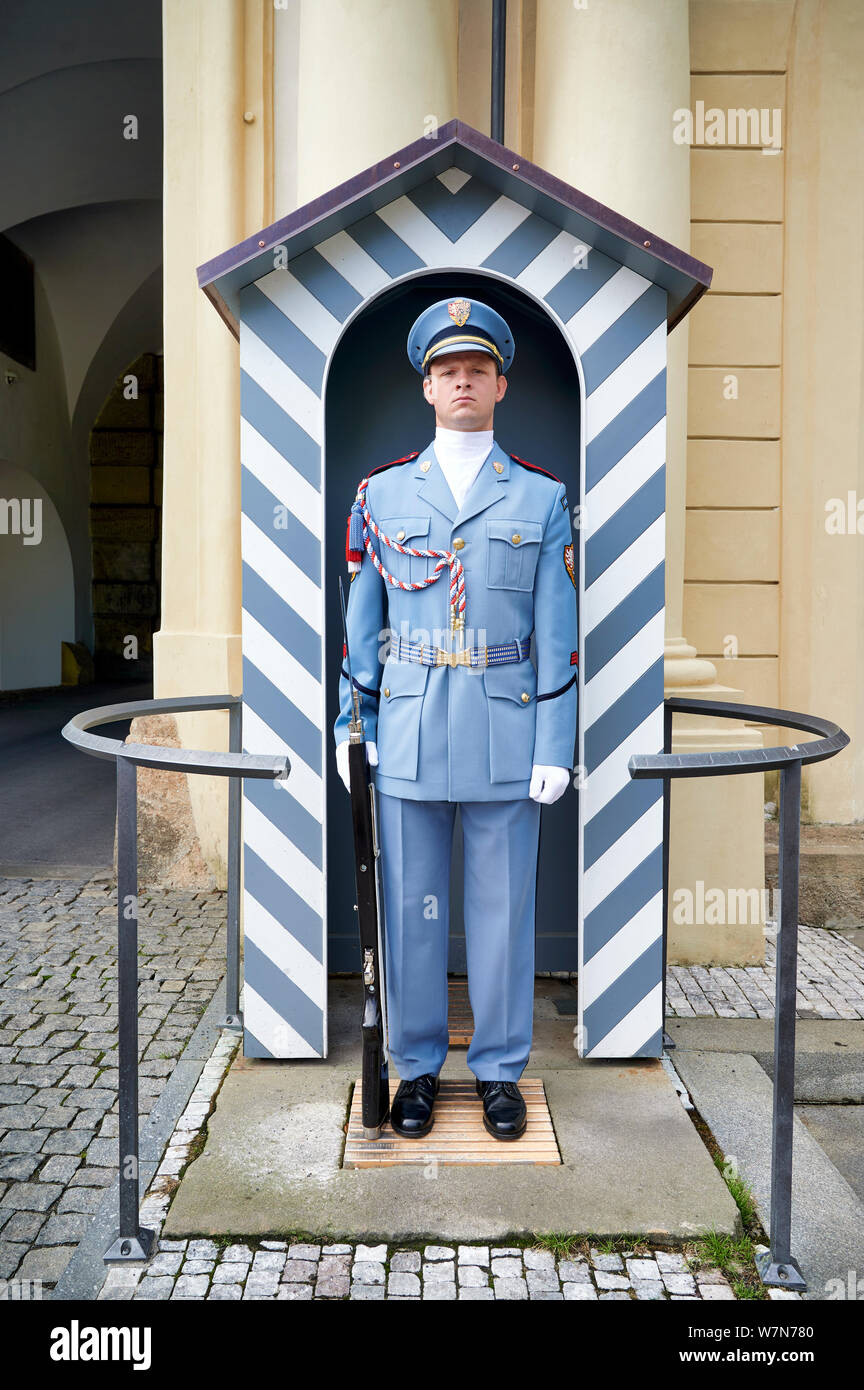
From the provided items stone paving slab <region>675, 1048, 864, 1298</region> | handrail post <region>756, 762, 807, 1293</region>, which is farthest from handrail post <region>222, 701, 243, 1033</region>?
handrail post <region>756, 762, 807, 1293</region>

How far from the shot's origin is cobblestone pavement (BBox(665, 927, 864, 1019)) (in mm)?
3527

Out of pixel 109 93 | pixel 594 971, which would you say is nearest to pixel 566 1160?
pixel 594 971

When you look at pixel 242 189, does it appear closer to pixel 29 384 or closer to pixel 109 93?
pixel 109 93

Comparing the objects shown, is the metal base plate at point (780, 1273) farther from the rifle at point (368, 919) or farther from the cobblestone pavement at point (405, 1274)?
→ the rifle at point (368, 919)

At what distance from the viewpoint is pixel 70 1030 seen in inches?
128

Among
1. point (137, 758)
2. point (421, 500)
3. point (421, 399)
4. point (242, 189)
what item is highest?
point (242, 189)

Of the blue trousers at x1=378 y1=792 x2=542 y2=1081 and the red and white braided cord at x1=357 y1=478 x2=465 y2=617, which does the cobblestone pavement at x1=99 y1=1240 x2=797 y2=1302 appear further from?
the red and white braided cord at x1=357 y1=478 x2=465 y2=617

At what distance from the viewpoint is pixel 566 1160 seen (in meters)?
2.43

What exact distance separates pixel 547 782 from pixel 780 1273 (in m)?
1.09

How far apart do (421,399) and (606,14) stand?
2006 millimetres

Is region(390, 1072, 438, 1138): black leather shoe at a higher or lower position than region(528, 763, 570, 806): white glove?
lower

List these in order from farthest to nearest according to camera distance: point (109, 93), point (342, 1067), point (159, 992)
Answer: point (109, 93), point (159, 992), point (342, 1067)

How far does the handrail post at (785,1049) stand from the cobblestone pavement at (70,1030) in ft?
4.64

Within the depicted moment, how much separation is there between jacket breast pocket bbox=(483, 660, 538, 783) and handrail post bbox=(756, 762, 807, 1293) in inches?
25.8
